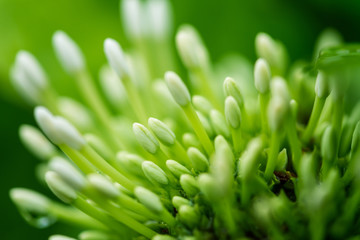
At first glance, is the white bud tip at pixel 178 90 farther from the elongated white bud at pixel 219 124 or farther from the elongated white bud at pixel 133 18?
the elongated white bud at pixel 133 18

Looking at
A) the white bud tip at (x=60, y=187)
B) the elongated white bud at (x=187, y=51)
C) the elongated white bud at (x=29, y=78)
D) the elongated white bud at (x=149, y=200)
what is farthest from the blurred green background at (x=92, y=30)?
the elongated white bud at (x=149, y=200)

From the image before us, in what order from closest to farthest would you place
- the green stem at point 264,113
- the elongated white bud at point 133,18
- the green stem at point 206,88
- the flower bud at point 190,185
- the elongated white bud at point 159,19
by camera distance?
the flower bud at point 190,185, the green stem at point 264,113, the green stem at point 206,88, the elongated white bud at point 133,18, the elongated white bud at point 159,19

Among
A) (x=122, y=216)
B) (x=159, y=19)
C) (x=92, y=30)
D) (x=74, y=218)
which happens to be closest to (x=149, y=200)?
(x=122, y=216)

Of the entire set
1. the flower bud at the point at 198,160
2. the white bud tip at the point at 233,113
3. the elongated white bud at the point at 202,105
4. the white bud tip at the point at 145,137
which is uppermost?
the elongated white bud at the point at 202,105

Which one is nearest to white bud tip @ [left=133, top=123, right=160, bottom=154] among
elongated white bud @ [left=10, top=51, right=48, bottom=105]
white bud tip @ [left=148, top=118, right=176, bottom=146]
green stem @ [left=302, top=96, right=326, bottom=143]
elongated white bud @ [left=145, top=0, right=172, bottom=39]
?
white bud tip @ [left=148, top=118, right=176, bottom=146]

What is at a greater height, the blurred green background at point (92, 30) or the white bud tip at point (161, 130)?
the blurred green background at point (92, 30)

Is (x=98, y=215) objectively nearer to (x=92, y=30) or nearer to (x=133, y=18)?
(x=133, y=18)

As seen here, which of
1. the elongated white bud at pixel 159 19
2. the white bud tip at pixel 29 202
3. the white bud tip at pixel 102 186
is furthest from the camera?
the elongated white bud at pixel 159 19
